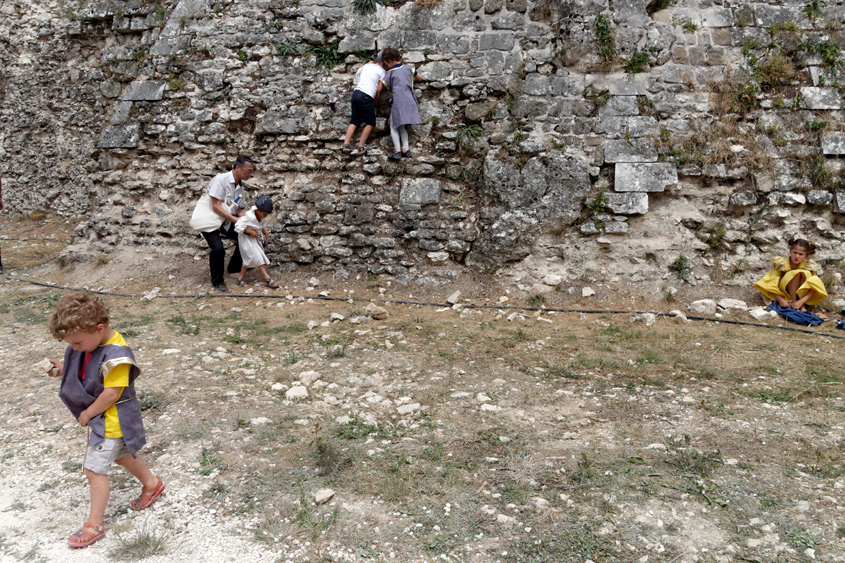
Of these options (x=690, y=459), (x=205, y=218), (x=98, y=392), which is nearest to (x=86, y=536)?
(x=98, y=392)

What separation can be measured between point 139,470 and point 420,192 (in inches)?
178

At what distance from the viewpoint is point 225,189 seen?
21.3 ft

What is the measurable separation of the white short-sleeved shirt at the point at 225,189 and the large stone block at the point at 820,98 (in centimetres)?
629

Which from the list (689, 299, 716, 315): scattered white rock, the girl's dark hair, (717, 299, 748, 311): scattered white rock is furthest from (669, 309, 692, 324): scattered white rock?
the girl's dark hair

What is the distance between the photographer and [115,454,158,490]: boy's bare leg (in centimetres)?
266

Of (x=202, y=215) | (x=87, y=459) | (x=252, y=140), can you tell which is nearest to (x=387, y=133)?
(x=252, y=140)

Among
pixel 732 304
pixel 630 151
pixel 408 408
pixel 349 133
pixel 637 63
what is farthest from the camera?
pixel 349 133

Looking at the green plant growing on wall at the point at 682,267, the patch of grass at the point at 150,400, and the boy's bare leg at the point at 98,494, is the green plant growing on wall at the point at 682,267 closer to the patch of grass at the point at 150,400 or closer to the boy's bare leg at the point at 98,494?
the patch of grass at the point at 150,400

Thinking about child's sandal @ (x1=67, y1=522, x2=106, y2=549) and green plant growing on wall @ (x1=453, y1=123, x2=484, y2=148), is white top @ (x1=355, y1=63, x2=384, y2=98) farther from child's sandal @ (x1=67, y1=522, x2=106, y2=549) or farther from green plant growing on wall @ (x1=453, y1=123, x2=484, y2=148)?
child's sandal @ (x1=67, y1=522, x2=106, y2=549)

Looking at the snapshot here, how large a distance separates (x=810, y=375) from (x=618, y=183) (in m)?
2.73

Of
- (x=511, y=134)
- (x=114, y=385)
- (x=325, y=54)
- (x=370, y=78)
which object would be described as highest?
(x=325, y=54)

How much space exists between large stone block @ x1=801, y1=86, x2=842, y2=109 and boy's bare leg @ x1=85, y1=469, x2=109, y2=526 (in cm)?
722

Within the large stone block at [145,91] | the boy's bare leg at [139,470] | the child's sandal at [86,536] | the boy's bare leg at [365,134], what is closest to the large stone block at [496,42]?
the boy's bare leg at [365,134]

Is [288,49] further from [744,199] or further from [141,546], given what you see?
[141,546]
